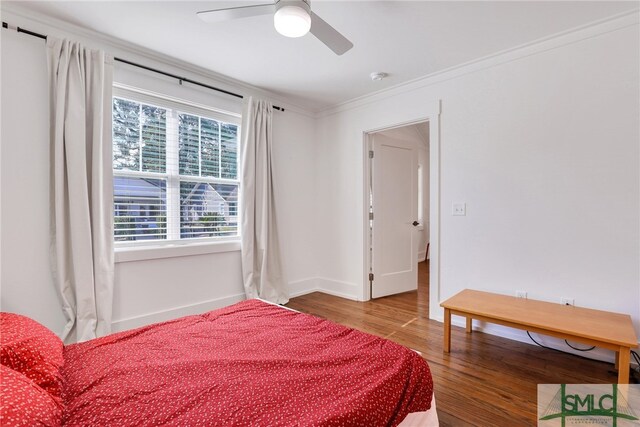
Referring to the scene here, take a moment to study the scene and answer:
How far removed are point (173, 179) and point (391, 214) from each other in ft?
8.89

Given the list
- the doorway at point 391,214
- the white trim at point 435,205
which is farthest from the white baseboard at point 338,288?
the white trim at point 435,205

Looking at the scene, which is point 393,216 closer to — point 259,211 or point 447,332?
point 259,211

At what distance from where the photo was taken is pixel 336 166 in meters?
4.24

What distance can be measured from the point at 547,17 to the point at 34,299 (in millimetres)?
4377

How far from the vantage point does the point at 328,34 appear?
1.96 meters

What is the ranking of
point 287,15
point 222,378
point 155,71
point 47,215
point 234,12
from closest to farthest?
point 222,378
point 287,15
point 234,12
point 47,215
point 155,71

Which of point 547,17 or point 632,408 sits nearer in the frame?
point 632,408

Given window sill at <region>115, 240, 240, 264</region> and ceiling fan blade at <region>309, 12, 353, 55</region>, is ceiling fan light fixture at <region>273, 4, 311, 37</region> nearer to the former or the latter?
ceiling fan blade at <region>309, 12, 353, 55</region>

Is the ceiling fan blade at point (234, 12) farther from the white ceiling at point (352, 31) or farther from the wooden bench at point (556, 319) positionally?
the wooden bench at point (556, 319)

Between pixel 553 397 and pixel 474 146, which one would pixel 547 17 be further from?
pixel 553 397

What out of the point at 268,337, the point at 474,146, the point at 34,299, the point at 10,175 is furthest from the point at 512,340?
the point at 10,175

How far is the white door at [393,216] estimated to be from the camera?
4.03 meters

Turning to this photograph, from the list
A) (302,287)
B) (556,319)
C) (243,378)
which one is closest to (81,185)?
(243,378)

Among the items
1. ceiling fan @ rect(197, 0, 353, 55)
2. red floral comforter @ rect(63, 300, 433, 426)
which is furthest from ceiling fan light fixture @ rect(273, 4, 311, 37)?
red floral comforter @ rect(63, 300, 433, 426)
